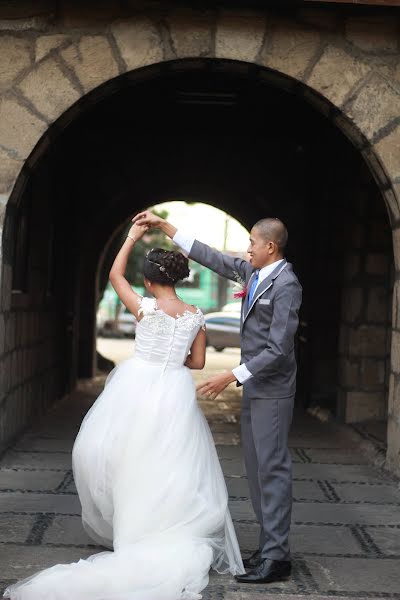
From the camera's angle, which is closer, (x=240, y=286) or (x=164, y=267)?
(x=164, y=267)

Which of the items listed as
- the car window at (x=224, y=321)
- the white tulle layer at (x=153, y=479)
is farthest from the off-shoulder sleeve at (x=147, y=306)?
the car window at (x=224, y=321)

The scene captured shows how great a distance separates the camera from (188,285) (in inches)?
1816

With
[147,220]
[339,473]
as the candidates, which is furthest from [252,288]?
[339,473]

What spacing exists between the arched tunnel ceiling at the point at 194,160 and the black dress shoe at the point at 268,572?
6.24 m

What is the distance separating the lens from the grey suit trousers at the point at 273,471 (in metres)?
3.53

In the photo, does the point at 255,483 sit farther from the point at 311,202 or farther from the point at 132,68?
the point at 311,202

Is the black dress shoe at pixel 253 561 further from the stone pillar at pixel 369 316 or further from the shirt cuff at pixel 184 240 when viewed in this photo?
the stone pillar at pixel 369 316

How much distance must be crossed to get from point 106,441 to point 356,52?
3105 mm

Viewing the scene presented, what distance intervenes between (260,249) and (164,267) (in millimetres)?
451

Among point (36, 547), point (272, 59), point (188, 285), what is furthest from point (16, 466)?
point (188, 285)

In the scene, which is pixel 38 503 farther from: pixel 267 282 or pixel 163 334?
pixel 267 282

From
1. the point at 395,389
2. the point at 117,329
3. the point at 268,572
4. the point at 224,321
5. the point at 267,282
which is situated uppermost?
the point at 267,282

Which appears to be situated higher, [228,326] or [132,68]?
[132,68]

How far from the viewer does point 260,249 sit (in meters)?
3.63
